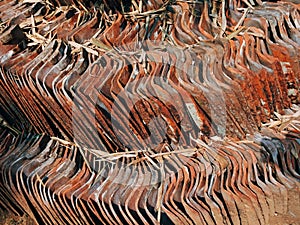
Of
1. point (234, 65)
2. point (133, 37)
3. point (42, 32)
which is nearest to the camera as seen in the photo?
point (234, 65)

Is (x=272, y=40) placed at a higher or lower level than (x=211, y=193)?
higher

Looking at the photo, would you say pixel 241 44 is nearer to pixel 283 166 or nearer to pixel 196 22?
pixel 196 22

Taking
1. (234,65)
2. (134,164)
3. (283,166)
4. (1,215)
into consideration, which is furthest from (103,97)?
(1,215)

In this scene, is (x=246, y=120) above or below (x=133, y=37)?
below

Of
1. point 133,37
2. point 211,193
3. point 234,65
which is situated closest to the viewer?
point 211,193

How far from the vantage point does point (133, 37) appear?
3580mm

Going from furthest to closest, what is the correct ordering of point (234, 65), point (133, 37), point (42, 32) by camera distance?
1. point (42, 32)
2. point (133, 37)
3. point (234, 65)

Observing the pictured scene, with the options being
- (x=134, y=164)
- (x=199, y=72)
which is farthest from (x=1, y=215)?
(x=199, y=72)

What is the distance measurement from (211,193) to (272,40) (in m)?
1.11

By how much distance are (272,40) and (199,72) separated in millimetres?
563

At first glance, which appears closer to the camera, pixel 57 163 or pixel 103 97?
pixel 103 97

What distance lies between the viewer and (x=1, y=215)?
413cm

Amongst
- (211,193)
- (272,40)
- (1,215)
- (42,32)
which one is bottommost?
(1,215)

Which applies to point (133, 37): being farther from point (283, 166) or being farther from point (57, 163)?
point (283, 166)
